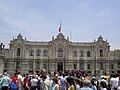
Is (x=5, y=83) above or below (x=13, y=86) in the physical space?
above

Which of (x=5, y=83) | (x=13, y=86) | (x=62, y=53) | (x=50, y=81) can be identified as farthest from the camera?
(x=62, y=53)

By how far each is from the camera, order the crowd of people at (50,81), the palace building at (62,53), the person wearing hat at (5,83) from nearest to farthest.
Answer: the crowd of people at (50,81) → the person wearing hat at (5,83) → the palace building at (62,53)

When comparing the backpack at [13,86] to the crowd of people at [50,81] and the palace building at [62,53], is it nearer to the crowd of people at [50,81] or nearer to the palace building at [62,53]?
the crowd of people at [50,81]

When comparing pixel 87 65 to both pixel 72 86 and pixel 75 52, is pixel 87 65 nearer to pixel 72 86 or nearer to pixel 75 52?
pixel 75 52

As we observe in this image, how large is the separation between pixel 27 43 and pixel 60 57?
880 cm

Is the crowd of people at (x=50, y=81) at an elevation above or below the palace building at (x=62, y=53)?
below

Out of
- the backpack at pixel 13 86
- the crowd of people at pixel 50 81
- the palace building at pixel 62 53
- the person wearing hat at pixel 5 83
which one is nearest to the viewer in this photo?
the crowd of people at pixel 50 81

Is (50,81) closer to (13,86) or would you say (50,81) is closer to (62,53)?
(13,86)

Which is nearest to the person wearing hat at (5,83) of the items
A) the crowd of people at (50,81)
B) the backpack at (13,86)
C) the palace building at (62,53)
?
the crowd of people at (50,81)

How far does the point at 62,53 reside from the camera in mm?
76812

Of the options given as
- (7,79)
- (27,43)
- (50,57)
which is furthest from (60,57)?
(7,79)

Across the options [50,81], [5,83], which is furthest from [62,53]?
[50,81]

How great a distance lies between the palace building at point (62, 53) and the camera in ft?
247

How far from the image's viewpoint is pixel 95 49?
256ft
